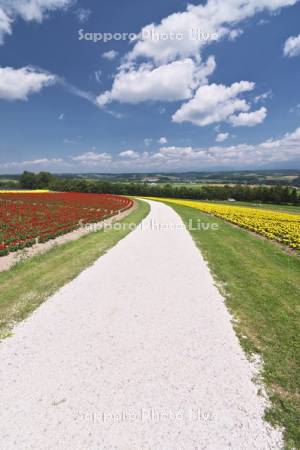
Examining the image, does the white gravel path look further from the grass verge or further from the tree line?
the tree line

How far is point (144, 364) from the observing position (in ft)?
12.2

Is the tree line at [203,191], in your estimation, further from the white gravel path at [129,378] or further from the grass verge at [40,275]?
the white gravel path at [129,378]

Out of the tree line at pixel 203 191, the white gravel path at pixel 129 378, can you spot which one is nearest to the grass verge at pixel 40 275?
the white gravel path at pixel 129 378

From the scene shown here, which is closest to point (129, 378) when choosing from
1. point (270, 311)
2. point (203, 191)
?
point (270, 311)

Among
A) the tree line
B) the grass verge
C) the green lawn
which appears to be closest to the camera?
the green lawn

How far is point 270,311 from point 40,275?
653 cm

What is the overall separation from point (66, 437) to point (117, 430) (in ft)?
1.86

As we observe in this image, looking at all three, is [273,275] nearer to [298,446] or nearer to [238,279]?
[238,279]

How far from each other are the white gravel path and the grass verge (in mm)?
386

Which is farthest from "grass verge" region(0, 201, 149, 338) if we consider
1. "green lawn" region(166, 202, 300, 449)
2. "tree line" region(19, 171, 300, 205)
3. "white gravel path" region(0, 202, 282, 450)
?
"tree line" region(19, 171, 300, 205)

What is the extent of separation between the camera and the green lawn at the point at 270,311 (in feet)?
10.4

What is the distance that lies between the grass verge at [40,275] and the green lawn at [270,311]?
453 centimetres

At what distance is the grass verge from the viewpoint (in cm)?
529

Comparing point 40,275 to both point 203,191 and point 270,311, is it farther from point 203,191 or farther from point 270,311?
point 203,191
